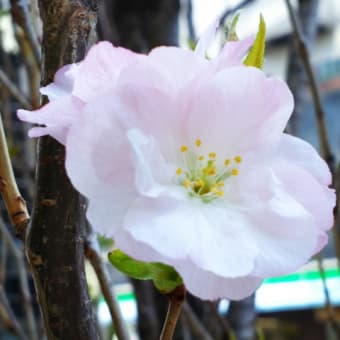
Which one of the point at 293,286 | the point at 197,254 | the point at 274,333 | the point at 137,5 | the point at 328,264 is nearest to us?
the point at 197,254

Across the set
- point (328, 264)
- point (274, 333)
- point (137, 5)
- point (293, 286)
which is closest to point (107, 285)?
point (137, 5)

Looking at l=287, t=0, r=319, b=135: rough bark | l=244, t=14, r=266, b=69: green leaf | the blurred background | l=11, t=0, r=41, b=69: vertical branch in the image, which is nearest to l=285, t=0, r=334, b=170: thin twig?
the blurred background

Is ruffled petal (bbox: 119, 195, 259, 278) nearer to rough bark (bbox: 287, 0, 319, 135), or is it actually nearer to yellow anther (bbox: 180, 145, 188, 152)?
yellow anther (bbox: 180, 145, 188, 152)

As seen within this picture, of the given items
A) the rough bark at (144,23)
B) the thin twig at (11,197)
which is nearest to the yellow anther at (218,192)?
the thin twig at (11,197)

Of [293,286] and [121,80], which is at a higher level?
[121,80]

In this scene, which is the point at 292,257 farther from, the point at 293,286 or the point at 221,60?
the point at 293,286

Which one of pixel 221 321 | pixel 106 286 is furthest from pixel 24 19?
pixel 221 321
